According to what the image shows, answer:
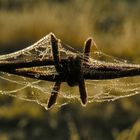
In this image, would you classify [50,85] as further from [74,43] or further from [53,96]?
[53,96]

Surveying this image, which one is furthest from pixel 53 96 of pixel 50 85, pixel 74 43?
pixel 74 43

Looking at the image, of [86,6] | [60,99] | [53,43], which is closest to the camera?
[53,43]

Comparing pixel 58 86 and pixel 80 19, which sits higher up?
pixel 58 86

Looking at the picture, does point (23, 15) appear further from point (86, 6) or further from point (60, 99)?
point (60, 99)

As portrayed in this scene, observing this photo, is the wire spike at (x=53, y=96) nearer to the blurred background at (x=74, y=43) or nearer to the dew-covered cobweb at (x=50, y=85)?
the dew-covered cobweb at (x=50, y=85)

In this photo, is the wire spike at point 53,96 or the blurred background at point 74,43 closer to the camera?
the wire spike at point 53,96

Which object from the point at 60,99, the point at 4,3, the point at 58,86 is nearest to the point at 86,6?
the point at 4,3

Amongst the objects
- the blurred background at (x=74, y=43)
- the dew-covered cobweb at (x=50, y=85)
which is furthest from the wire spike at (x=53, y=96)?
the blurred background at (x=74, y=43)

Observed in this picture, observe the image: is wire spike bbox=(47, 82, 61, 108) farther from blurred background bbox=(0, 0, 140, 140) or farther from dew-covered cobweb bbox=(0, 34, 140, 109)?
blurred background bbox=(0, 0, 140, 140)
